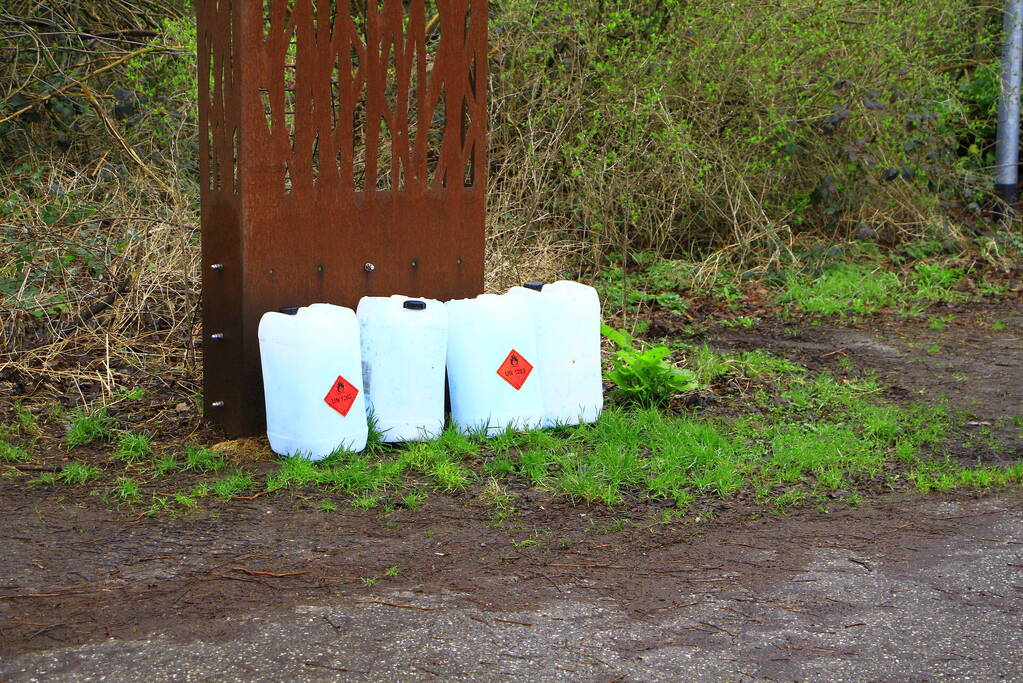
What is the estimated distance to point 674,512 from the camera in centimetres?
453

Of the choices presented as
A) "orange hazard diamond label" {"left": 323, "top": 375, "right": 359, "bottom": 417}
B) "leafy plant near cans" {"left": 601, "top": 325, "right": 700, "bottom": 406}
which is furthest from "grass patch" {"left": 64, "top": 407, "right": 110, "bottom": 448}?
"leafy plant near cans" {"left": 601, "top": 325, "right": 700, "bottom": 406}

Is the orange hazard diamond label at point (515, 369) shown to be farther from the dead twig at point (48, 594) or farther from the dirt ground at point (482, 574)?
the dead twig at point (48, 594)

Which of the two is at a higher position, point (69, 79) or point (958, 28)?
point (958, 28)

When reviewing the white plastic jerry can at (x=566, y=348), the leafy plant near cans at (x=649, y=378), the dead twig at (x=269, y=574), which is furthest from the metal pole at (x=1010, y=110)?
the dead twig at (x=269, y=574)

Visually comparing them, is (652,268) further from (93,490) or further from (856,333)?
A: (93,490)

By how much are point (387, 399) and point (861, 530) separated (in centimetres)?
214

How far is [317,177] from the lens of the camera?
5.35 m

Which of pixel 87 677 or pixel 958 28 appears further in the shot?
pixel 958 28

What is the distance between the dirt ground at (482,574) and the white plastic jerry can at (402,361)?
26.1 inches

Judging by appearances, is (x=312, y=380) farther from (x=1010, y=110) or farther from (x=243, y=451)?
(x=1010, y=110)

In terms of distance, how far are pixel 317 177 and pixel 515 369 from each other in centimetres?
131

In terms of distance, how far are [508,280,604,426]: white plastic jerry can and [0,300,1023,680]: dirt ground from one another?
942 millimetres

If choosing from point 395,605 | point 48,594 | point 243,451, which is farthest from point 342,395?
point 48,594

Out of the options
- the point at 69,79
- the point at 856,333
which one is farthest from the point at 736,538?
the point at 69,79
